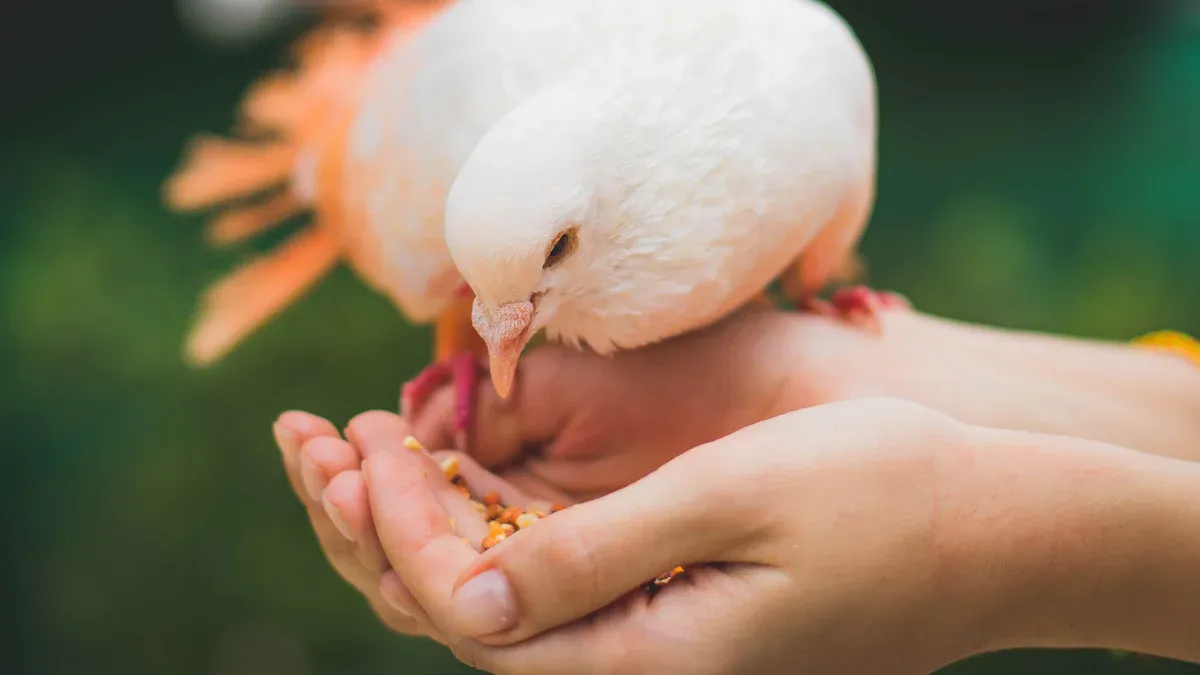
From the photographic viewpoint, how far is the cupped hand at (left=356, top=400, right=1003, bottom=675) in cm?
70

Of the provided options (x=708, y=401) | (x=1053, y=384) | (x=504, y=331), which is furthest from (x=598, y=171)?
(x=1053, y=384)

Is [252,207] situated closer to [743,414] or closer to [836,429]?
[743,414]

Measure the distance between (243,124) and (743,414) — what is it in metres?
1.27

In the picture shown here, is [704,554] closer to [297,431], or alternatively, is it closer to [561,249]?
[561,249]

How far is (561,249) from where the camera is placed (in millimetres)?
907

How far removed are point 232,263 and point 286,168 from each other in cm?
33

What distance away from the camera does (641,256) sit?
973 millimetres

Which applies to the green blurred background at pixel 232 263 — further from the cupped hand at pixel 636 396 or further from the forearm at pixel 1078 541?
the forearm at pixel 1078 541

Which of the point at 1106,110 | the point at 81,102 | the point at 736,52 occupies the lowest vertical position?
the point at 1106,110

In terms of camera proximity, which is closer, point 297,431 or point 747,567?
point 747,567

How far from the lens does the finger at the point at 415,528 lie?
2.50 ft

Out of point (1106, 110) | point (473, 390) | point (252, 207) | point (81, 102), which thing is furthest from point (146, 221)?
point (1106, 110)

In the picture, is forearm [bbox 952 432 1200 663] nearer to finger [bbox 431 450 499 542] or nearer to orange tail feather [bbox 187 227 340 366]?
finger [bbox 431 450 499 542]

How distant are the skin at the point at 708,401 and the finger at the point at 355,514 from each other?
0.04 metres
